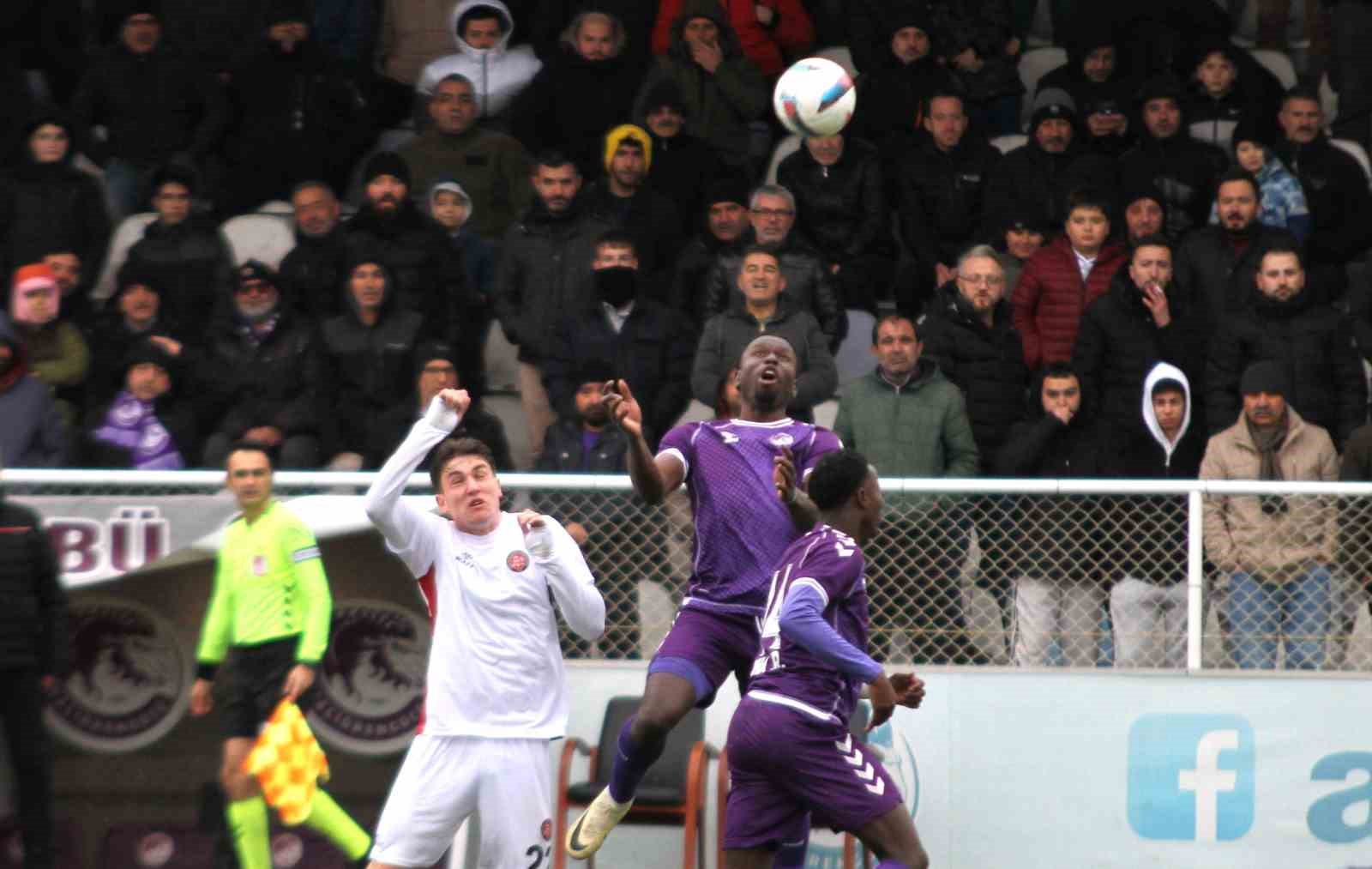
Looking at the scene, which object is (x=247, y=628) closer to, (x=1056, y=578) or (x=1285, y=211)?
(x=1056, y=578)

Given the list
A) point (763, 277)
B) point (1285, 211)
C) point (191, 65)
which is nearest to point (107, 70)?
point (191, 65)

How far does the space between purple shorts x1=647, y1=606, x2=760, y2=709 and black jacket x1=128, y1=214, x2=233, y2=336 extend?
4.49 metres

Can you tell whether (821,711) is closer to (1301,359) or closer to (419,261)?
(1301,359)

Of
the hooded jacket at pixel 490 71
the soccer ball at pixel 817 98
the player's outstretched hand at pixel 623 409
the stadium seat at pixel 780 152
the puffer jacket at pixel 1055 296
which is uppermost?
the hooded jacket at pixel 490 71

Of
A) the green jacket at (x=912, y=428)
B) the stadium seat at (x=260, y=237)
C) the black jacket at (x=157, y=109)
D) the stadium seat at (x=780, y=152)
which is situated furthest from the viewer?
the black jacket at (x=157, y=109)

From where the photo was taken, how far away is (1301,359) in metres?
11.4

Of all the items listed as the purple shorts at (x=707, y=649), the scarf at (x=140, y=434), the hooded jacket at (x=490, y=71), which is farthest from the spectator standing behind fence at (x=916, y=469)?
the hooded jacket at (x=490, y=71)

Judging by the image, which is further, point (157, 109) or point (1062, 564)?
point (157, 109)

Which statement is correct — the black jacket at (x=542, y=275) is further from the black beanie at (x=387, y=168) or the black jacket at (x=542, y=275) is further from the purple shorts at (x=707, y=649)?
the purple shorts at (x=707, y=649)

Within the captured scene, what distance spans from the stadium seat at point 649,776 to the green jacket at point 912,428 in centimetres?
150

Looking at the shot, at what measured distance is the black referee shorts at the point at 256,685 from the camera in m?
10.2

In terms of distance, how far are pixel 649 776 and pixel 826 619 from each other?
2764mm

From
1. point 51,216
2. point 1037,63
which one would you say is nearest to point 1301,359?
point 1037,63

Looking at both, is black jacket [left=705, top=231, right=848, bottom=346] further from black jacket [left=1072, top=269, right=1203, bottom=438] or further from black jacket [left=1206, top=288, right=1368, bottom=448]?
black jacket [left=1206, top=288, right=1368, bottom=448]
